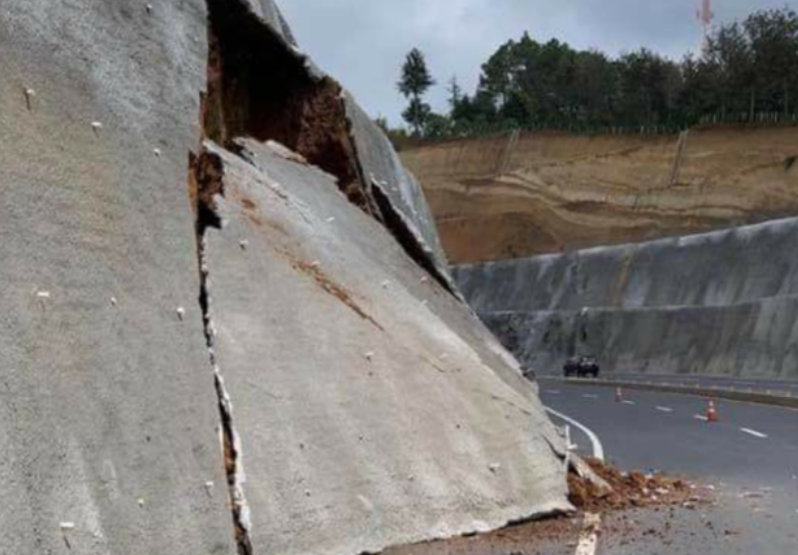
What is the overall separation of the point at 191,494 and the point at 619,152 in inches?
3461

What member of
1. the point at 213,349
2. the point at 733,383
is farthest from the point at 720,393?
the point at 213,349

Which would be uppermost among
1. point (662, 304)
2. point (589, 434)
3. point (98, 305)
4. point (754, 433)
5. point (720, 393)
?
point (662, 304)

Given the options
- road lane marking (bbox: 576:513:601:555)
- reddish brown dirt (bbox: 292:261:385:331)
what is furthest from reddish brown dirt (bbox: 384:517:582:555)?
reddish brown dirt (bbox: 292:261:385:331)

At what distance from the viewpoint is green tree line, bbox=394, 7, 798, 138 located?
99.8 meters

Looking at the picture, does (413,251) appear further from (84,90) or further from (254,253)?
(84,90)

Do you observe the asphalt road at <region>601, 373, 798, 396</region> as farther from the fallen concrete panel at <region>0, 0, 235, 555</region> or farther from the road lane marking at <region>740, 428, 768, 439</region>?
the fallen concrete panel at <region>0, 0, 235, 555</region>

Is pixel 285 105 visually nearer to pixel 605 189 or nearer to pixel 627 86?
pixel 605 189

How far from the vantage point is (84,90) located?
8.62 meters

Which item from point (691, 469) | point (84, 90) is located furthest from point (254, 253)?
point (691, 469)

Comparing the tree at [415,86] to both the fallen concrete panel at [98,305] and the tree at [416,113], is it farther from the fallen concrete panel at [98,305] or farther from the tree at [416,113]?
the fallen concrete panel at [98,305]

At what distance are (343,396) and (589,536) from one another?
7.12ft

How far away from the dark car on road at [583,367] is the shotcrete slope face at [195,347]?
4664 centimetres

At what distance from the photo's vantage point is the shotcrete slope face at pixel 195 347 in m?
6.73

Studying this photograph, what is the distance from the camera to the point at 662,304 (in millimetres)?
69625
